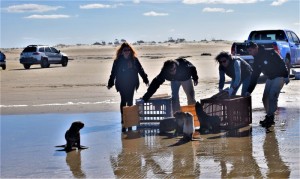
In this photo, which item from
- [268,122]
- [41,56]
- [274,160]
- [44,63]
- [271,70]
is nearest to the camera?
[274,160]

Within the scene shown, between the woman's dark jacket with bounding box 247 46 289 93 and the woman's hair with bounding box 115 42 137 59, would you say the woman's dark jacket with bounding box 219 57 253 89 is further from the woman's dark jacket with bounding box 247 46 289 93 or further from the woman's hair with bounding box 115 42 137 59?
the woman's hair with bounding box 115 42 137 59

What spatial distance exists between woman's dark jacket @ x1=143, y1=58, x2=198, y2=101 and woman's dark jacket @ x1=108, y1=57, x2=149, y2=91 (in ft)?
1.63

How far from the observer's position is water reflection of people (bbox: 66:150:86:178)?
7922 mm

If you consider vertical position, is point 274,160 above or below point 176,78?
below

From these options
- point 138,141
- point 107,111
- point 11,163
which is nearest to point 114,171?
point 11,163

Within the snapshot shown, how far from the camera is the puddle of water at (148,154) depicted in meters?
7.92

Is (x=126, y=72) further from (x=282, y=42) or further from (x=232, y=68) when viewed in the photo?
(x=282, y=42)

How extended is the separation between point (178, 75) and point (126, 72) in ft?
3.41

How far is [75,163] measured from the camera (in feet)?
28.4

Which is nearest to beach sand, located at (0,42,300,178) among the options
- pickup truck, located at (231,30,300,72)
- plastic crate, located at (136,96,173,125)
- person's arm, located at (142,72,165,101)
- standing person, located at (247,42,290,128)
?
standing person, located at (247,42,290,128)

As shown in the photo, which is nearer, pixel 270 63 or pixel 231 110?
pixel 231 110

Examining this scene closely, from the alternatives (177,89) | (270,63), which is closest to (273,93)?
(270,63)

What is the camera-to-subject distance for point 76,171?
26.6ft

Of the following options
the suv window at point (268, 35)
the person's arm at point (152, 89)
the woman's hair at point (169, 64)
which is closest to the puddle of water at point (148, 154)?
the person's arm at point (152, 89)
